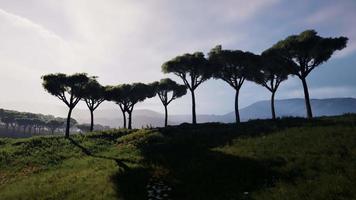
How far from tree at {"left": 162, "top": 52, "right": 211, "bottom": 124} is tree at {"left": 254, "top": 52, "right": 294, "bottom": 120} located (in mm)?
10104

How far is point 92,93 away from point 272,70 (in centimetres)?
3780

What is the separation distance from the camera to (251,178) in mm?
21328

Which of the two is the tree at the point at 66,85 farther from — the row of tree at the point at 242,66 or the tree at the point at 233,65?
the tree at the point at 233,65

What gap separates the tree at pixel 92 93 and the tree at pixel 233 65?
86.0 ft

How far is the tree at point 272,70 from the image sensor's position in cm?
5978

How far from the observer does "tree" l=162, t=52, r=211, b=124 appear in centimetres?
6512

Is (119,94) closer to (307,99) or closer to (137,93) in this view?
(137,93)

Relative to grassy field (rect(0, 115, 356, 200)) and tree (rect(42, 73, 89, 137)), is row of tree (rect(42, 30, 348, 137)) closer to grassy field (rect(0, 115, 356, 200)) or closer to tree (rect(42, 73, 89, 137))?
tree (rect(42, 73, 89, 137))

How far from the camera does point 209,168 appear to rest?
24.2m

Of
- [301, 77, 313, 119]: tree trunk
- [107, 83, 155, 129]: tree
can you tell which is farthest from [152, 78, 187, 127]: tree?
[301, 77, 313, 119]: tree trunk

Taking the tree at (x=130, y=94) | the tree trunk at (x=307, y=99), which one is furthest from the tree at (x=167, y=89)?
the tree trunk at (x=307, y=99)

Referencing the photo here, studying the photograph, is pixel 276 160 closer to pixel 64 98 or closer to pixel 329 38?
pixel 329 38

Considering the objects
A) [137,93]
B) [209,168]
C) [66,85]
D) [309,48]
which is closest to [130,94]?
[137,93]

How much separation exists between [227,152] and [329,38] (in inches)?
1485
